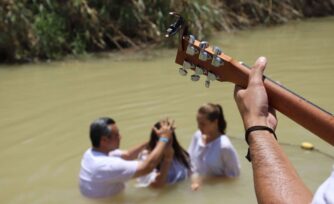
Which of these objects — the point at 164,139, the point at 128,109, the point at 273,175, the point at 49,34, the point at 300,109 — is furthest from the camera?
the point at 49,34

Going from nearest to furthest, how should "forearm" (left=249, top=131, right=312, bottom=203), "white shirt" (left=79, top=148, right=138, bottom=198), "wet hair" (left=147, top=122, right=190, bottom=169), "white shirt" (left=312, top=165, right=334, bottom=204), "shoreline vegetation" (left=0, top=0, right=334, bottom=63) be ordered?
"white shirt" (left=312, top=165, right=334, bottom=204) → "forearm" (left=249, top=131, right=312, bottom=203) → "white shirt" (left=79, top=148, right=138, bottom=198) → "wet hair" (left=147, top=122, right=190, bottom=169) → "shoreline vegetation" (left=0, top=0, right=334, bottom=63)

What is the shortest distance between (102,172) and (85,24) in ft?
28.0

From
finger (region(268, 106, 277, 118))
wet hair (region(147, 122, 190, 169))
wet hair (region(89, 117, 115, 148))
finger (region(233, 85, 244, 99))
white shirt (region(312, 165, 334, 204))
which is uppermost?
finger (region(233, 85, 244, 99))

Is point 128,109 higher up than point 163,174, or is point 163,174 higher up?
point 163,174

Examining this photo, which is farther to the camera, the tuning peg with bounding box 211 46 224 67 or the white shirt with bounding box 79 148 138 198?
the white shirt with bounding box 79 148 138 198

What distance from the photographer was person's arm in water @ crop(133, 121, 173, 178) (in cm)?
499

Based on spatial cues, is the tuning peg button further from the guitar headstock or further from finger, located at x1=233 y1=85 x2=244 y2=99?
finger, located at x1=233 y1=85 x2=244 y2=99

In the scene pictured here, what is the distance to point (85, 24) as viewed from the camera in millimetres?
12977

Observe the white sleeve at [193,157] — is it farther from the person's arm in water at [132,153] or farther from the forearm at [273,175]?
the forearm at [273,175]

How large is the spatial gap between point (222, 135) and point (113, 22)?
8.48m

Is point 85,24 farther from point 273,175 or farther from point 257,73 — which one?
point 273,175

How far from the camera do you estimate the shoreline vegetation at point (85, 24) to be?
12.3 m

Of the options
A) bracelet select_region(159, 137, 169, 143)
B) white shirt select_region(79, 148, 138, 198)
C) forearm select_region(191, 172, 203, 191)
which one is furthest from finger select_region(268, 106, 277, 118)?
forearm select_region(191, 172, 203, 191)

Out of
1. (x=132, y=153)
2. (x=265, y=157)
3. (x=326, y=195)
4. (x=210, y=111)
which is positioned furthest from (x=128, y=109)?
(x=326, y=195)
